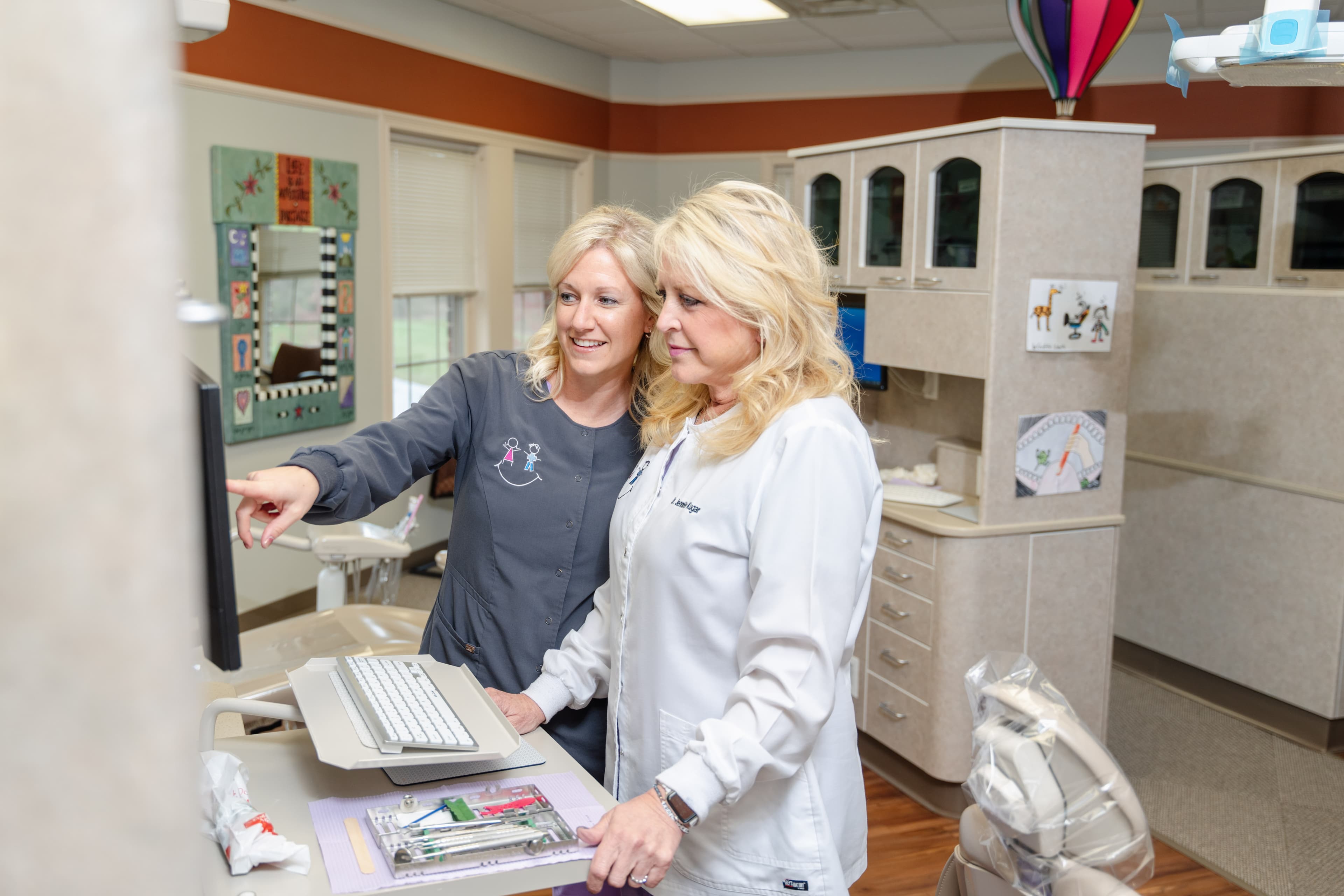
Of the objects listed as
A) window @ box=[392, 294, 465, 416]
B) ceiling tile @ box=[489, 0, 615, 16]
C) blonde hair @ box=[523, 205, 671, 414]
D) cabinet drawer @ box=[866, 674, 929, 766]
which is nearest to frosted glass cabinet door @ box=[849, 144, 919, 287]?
cabinet drawer @ box=[866, 674, 929, 766]

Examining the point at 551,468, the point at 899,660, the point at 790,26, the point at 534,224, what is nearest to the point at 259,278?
the point at 534,224

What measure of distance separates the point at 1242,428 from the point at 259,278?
4.11 meters

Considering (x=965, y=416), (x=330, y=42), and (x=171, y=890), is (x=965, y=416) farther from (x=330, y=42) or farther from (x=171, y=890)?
(x=171, y=890)

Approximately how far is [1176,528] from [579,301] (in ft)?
11.5

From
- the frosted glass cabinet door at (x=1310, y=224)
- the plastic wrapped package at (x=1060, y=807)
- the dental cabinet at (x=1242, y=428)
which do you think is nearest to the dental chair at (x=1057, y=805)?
the plastic wrapped package at (x=1060, y=807)

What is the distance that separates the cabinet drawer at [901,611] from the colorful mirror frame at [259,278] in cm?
274

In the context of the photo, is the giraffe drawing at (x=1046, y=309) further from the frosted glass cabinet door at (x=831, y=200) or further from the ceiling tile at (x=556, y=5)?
the ceiling tile at (x=556, y=5)

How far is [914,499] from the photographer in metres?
3.50

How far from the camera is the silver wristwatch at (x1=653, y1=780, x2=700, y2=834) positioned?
4.00ft

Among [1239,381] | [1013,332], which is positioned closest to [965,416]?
[1013,332]

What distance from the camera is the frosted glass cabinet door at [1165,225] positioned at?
4.34 m

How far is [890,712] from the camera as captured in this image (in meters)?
3.48

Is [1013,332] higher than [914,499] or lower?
higher

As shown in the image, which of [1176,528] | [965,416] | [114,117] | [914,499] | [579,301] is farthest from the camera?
[1176,528]
